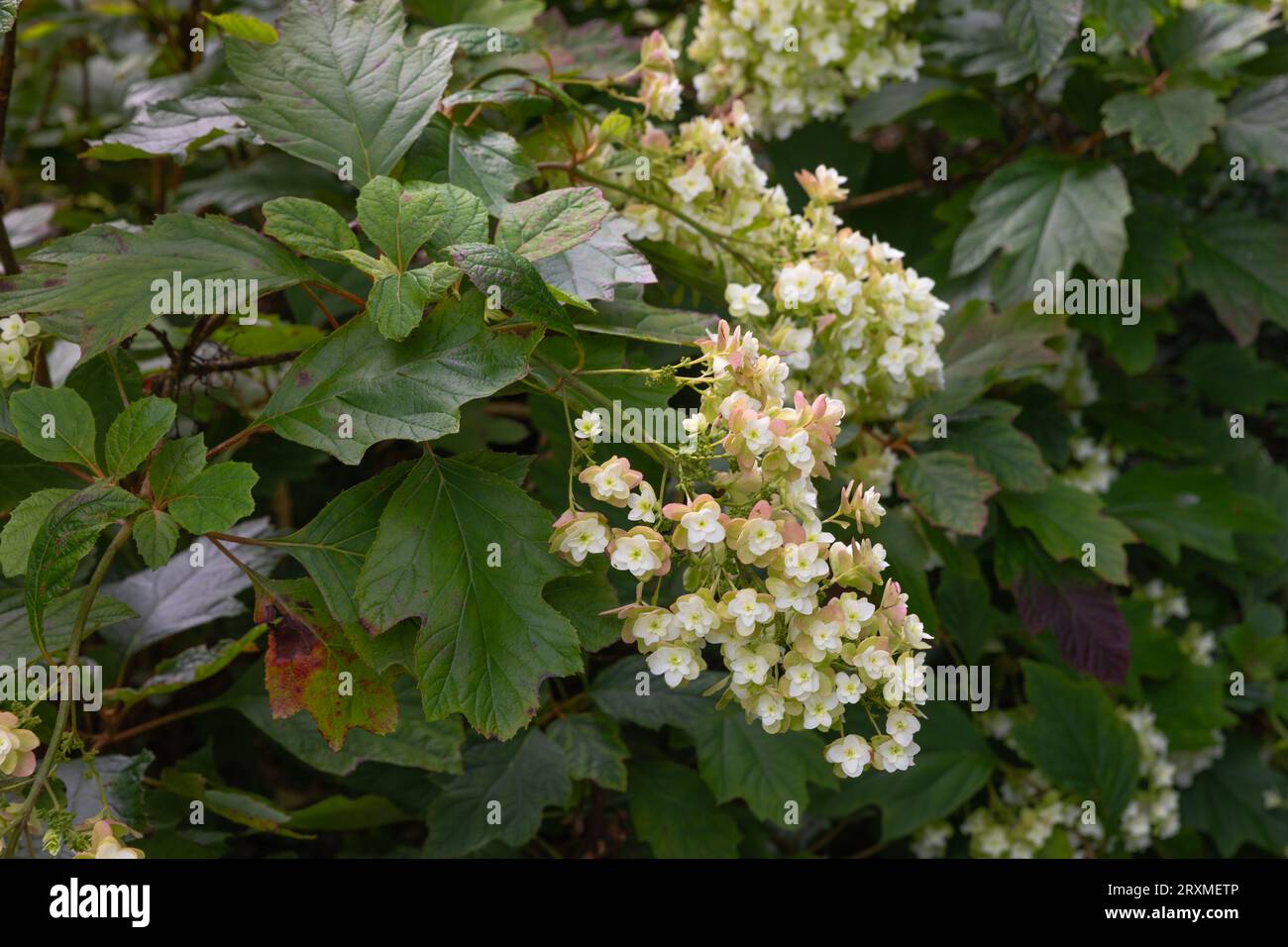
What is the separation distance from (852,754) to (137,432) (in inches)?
27.8

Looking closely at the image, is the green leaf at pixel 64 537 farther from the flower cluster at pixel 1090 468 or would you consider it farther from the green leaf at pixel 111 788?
the flower cluster at pixel 1090 468

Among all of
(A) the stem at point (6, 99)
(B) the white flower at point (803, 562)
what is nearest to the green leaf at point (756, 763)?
(B) the white flower at point (803, 562)

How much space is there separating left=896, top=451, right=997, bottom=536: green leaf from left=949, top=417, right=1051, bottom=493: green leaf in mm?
77

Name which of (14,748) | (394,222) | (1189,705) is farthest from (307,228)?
(1189,705)

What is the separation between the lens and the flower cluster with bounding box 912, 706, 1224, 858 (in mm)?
1888

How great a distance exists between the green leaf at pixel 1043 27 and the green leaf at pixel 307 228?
1.11 metres

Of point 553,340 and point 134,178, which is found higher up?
point 134,178

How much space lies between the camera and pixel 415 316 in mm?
985

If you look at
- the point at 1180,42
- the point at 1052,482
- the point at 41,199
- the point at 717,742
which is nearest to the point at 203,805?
the point at 717,742

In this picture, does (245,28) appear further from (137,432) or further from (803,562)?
(803,562)

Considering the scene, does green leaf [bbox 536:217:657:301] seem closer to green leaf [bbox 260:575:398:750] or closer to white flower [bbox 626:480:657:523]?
white flower [bbox 626:480:657:523]

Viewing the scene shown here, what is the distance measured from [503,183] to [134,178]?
1.37 metres

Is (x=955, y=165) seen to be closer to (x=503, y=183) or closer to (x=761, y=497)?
(x=503, y=183)

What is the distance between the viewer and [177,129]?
53.5 inches
